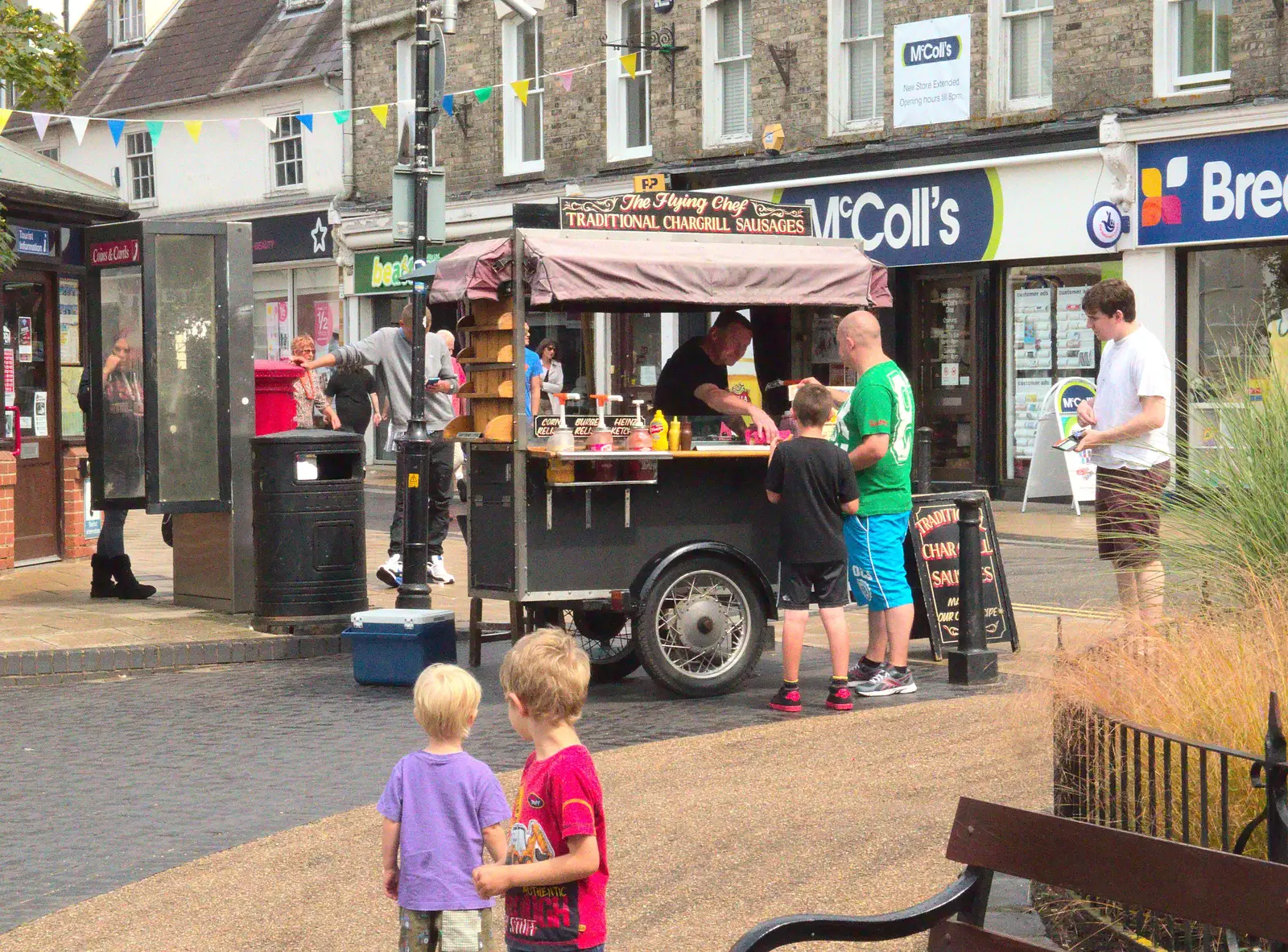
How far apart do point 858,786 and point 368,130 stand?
→ 2524 cm

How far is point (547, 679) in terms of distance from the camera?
12.9ft

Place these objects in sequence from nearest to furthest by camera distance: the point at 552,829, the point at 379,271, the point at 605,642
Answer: the point at 552,829 < the point at 605,642 < the point at 379,271

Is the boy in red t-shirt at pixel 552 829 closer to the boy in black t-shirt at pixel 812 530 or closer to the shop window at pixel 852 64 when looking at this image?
Answer: the boy in black t-shirt at pixel 812 530

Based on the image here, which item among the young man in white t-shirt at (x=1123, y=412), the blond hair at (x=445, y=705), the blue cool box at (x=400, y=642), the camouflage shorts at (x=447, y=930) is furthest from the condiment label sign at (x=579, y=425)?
the camouflage shorts at (x=447, y=930)

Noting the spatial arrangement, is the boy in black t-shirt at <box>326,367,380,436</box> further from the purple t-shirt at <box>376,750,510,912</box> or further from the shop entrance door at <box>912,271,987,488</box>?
the purple t-shirt at <box>376,750,510,912</box>

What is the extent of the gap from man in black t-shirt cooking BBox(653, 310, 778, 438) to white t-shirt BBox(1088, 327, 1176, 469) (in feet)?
7.13

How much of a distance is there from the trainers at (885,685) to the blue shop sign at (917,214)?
1204 cm

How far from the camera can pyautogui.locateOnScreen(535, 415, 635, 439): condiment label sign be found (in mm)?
9570

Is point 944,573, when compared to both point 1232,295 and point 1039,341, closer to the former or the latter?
point 1232,295

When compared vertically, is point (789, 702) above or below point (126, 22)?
below

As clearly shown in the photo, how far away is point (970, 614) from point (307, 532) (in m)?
4.40

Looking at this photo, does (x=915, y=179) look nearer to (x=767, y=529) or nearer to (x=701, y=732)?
(x=767, y=529)

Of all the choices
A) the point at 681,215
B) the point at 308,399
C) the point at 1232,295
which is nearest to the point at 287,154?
the point at 308,399

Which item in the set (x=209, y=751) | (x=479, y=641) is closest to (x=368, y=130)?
(x=479, y=641)
